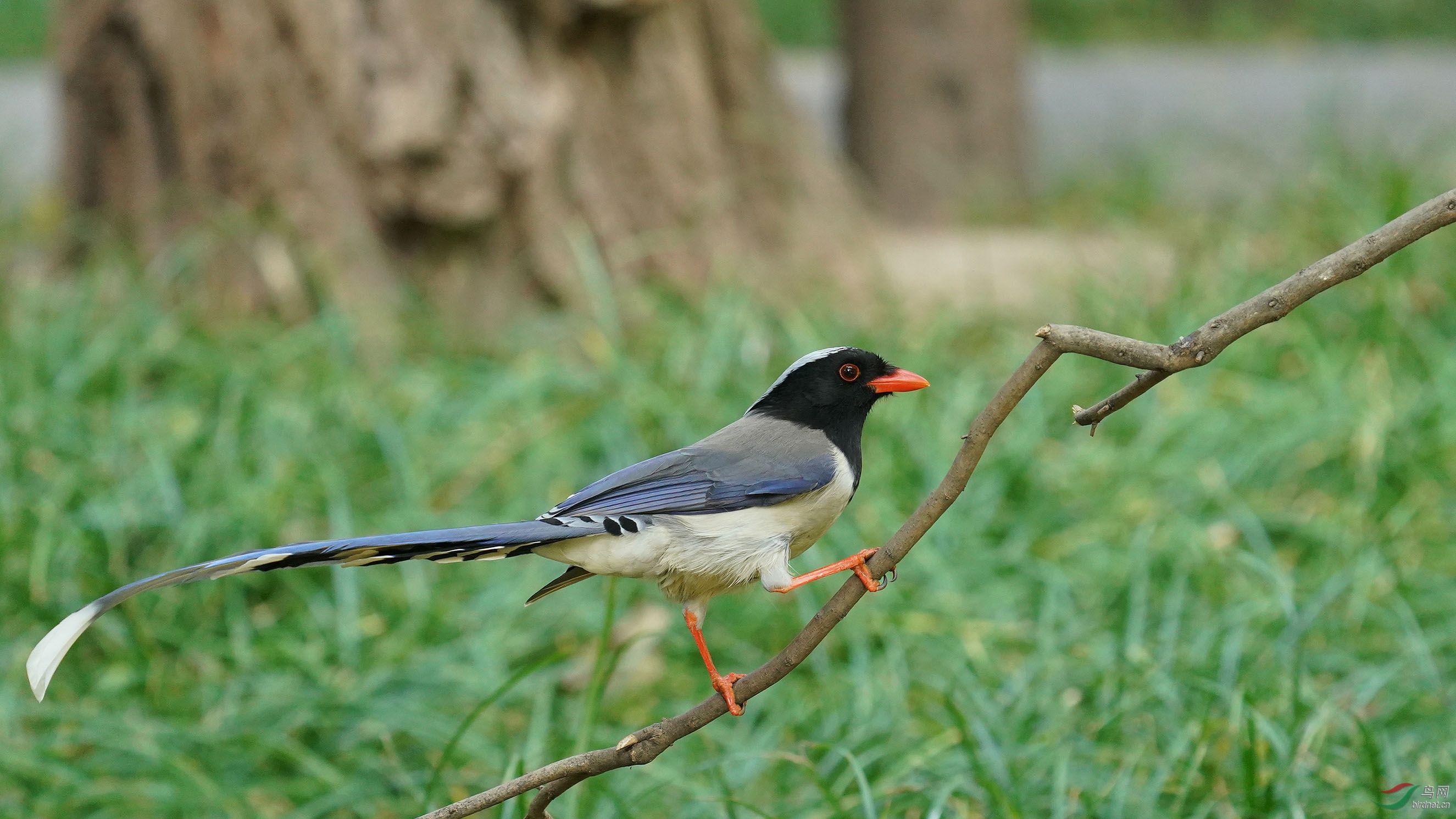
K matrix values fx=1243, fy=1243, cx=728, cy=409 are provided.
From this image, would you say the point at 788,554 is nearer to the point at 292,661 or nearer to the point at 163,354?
the point at 292,661

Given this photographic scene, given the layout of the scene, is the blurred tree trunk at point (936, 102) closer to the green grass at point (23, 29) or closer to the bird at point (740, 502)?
the bird at point (740, 502)

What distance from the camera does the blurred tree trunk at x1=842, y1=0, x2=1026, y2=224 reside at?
23.4ft

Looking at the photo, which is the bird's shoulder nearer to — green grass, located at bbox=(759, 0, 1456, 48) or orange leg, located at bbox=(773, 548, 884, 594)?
orange leg, located at bbox=(773, 548, 884, 594)

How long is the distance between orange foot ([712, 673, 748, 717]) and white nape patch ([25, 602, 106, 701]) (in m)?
0.68

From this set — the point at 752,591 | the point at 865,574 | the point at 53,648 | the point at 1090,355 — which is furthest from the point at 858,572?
the point at 752,591

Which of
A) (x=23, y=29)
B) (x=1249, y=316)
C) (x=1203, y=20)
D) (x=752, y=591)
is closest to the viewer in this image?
(x=1249, y=316)

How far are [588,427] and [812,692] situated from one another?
1.25m

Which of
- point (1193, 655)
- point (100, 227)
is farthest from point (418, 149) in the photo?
point (1193, 655)

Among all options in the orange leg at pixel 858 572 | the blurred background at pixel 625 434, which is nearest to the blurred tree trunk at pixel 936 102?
the blurred background at pixel 625 434

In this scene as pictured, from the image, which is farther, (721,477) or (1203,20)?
(1203,20)

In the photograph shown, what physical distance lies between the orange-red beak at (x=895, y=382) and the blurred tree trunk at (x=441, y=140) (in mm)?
3194

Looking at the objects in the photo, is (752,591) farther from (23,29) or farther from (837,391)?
(23,29)

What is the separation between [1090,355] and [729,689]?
58 centimetres

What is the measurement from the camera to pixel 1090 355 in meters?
→ 1.38
